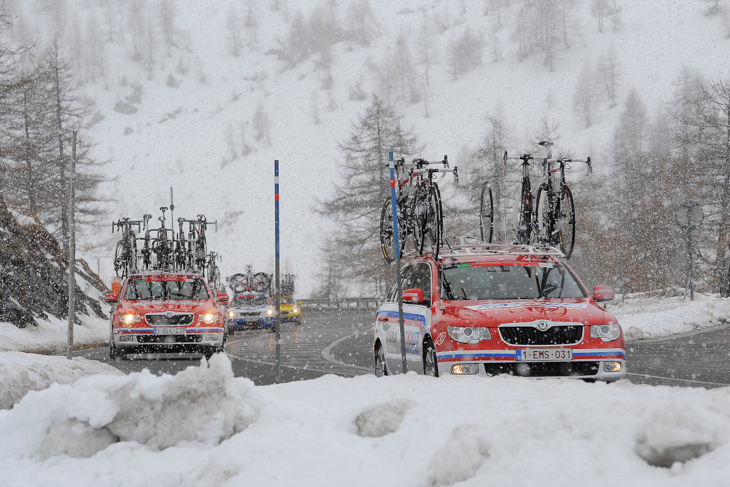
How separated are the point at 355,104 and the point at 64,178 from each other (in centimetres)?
15291

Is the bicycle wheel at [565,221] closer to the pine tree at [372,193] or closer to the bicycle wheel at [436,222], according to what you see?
the bicycle wheel at [436,222]

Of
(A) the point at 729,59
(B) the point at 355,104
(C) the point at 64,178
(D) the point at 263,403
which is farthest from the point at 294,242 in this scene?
(D) the point at 263,403

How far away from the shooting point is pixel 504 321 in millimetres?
8258

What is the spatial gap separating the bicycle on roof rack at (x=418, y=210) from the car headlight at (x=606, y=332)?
3367 mm

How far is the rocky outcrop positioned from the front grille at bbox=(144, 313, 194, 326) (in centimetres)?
887

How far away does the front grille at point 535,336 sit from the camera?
8.22 metres

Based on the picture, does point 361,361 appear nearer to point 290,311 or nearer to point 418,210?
point 418,210

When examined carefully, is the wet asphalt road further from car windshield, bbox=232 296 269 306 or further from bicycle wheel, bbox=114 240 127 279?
car windshield, bbox=232 296 269 306

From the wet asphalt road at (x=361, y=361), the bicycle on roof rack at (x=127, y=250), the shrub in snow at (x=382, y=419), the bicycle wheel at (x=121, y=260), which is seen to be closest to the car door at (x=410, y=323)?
the wet asphalt road at (x=361, y=361)

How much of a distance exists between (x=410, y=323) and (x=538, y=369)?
82.2 inches

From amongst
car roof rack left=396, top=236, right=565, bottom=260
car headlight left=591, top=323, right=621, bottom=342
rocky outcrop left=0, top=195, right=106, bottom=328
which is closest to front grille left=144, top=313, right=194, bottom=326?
car roof rack left=396, top=236, right=565, bottom=260

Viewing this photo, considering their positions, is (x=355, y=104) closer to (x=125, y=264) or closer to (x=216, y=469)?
(x=125, y=264)

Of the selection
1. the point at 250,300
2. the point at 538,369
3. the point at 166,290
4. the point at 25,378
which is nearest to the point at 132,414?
the point at 25,378

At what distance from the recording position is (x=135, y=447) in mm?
4832
